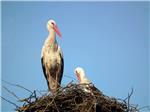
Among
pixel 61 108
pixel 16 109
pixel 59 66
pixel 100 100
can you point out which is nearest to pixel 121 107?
pixel 100 100

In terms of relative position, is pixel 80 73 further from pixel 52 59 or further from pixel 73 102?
pixel 73 102

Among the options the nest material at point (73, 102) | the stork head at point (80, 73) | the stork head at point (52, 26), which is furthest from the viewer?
the stork head at point (52, 26)

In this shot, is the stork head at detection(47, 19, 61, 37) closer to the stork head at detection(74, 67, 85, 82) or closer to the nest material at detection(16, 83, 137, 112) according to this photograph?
the stork head at detection(74, 67, 85, 82)

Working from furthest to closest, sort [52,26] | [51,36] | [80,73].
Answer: [52,26] < [51,36] < [80,73]

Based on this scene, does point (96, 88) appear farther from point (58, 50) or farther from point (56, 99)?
point (58, 50)

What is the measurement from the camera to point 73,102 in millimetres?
5270

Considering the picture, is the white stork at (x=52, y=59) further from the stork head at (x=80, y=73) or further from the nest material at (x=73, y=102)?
the nest material at (x=73, y=102)

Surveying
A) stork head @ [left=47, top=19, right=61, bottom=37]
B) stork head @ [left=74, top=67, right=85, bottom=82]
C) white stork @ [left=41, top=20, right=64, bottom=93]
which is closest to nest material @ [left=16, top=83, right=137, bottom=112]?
stork head @ [left=74, top=67, right=85, bottom=82]

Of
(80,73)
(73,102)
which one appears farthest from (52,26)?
(73,102)

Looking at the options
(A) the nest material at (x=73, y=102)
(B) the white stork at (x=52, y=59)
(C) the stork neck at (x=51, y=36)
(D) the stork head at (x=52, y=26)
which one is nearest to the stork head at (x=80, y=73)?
(B) the white stork at (x=52, y=59)

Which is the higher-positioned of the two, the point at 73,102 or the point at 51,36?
the point at 51,36

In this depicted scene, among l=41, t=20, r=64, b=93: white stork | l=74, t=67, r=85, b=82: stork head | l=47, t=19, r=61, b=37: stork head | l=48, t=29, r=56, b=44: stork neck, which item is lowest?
l=74, t=67, r=85, b=82: stork head

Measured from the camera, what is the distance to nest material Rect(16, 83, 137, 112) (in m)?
5.20

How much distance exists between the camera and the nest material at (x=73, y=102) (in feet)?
17.1
